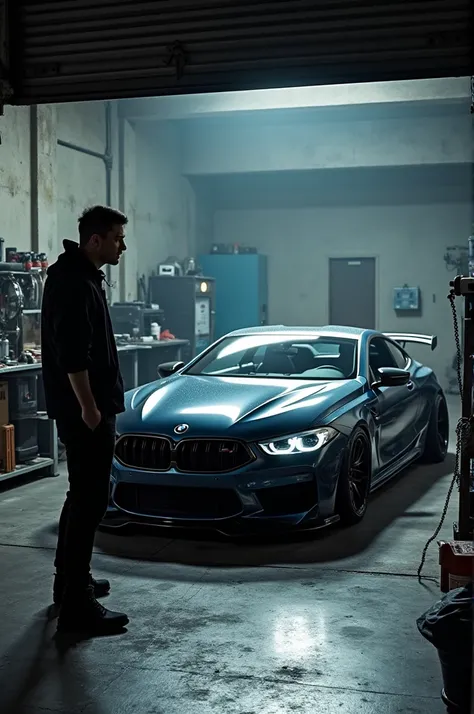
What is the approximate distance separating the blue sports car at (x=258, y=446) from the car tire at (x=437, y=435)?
52.3 inches

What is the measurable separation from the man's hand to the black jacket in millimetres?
86

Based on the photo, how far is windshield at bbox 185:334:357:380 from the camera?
600 centimetres

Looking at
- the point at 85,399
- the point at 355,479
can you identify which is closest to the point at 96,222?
the point at 85,399

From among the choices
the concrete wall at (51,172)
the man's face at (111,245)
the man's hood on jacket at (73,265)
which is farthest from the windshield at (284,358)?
the concrete wall at (51,172)

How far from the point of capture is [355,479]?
538cm

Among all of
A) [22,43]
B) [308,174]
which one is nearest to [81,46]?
[22,43]

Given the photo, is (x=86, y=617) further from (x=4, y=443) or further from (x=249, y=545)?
(x=4, y=443)

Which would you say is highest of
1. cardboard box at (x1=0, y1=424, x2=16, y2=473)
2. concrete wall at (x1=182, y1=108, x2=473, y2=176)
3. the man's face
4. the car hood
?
concrete wall at (x1=182, y1=108, x2=473, y2=176)

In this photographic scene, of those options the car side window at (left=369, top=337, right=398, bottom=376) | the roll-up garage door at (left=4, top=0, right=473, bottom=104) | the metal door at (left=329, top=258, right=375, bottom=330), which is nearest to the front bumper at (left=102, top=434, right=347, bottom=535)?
the car side window at (left=369, top=337, right=398, bottom=376)

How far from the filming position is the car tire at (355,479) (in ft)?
16.8

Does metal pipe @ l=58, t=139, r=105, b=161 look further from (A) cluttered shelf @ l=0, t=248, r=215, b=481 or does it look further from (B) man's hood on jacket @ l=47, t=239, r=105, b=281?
(B) man's hood on jacket @ l=47, t=239, r=105, b=281

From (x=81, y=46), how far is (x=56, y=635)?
2.56 meters

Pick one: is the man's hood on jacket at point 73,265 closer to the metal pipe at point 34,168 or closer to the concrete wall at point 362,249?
the metal pipe at point 34,168

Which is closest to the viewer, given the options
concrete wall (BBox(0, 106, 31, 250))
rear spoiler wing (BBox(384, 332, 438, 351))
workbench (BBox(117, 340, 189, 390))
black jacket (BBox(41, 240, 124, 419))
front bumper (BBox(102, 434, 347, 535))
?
black jacket (BBox(41, 240, 124, 419))
